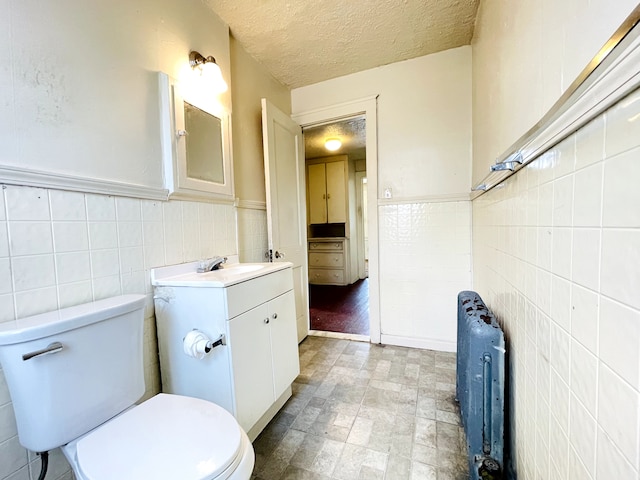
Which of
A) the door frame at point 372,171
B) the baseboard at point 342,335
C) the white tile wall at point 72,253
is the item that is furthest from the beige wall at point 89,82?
the baseboard at point 342,335

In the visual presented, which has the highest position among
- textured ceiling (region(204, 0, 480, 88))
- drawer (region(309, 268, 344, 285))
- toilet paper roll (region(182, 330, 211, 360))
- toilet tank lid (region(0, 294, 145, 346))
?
textured ceiling (region(204, 0, 480, 88))

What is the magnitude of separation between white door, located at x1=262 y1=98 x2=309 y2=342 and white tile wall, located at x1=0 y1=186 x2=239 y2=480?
75 centimetres

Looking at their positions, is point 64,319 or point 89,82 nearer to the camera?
point 64,319

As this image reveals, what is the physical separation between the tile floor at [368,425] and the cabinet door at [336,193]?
2.93m

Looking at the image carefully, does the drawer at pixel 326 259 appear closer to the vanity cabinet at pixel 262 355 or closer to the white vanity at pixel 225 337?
the vanity cabinet at pixel 262 355

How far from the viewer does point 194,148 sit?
1.55 m

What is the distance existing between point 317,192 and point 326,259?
1.20 metres

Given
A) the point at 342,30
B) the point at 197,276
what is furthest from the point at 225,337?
the point at 342,30

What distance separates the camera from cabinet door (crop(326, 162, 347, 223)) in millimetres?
4723

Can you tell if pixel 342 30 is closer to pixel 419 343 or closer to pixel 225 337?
pixel 225 337

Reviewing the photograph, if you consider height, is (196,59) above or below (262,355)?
above

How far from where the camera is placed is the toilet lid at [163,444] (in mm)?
706

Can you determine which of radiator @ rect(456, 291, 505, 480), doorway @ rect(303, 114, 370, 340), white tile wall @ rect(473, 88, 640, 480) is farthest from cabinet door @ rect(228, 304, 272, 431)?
doorway @ rect(303, 114, 370, 340)

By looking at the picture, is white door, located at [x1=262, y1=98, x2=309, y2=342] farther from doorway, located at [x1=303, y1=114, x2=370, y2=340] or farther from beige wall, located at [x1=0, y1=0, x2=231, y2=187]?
doorway, located at [x1=303, y1=114, x2=370, y2=340]
